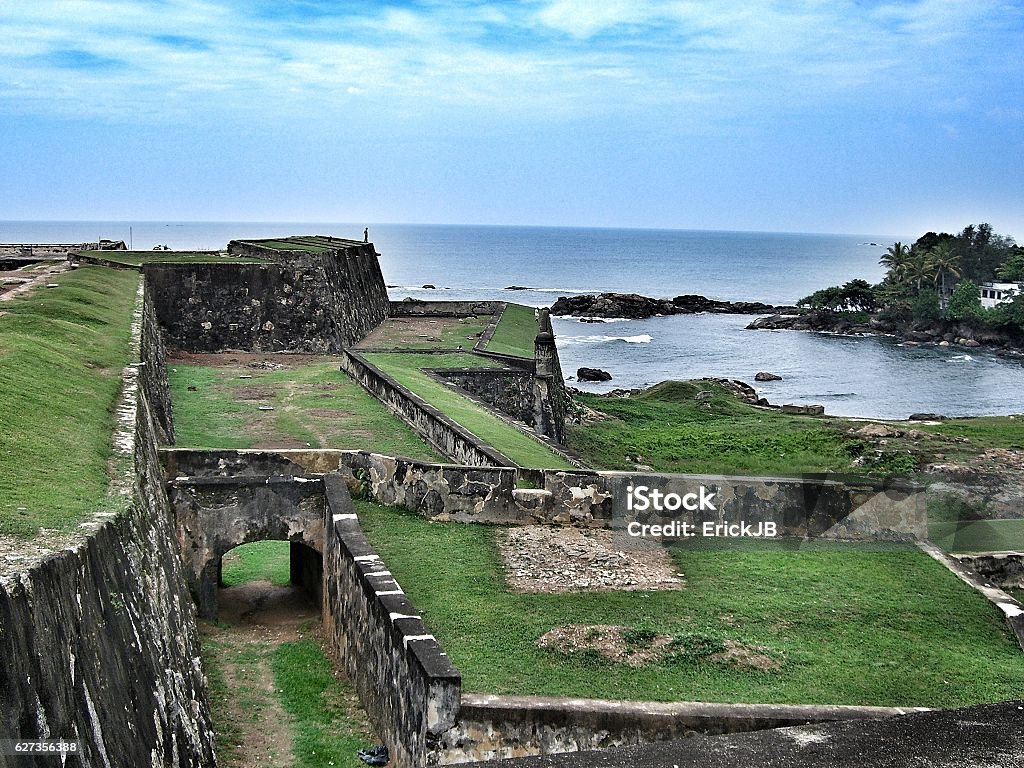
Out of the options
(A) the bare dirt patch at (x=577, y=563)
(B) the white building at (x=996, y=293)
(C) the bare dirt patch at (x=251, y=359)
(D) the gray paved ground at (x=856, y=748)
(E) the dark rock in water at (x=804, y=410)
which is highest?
(B) the white building at (x=996, y=293)

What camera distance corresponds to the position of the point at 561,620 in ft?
33.3

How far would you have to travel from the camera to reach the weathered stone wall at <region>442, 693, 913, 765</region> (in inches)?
313

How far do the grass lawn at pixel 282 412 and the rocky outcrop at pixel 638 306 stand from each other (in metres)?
69.0

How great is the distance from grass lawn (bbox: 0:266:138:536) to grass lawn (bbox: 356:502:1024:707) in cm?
344

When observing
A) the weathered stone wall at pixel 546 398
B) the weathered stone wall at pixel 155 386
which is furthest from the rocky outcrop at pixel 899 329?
the weathered stone wall at pixel 155 386

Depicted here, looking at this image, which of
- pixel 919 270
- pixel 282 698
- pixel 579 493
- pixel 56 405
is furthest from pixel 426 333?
pixel 919 270

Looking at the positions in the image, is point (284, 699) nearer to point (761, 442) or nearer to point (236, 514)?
point (236, 514)

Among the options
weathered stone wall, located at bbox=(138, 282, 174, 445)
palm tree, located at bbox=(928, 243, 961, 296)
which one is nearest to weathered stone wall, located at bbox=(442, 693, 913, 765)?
weathered stone wall, located at bbox=(138, 282, 174, 445)

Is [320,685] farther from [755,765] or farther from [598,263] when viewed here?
[598,263]

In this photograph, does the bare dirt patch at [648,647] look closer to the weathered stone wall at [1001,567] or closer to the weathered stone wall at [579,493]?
the weathered stone wall at [579,493]

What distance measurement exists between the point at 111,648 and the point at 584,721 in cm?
351

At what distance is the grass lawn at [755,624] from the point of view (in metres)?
8.71

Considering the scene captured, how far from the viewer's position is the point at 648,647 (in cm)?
948

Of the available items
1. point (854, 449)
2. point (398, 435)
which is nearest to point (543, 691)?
point (398, 435)
